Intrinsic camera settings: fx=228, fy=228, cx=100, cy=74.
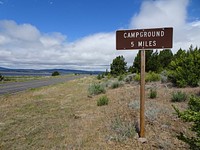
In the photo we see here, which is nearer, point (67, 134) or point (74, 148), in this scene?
point (74, 148)

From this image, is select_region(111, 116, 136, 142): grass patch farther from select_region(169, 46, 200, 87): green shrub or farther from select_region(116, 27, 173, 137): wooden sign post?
select_region(169, 46, 200, 87): green shrub

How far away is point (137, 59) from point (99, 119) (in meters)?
21.2

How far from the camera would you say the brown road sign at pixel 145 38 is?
216 inches

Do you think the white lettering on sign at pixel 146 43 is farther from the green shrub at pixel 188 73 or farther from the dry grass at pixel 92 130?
the green shrub at pixel 188 73

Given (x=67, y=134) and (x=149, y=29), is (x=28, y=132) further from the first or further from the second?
(x=149, y=29)

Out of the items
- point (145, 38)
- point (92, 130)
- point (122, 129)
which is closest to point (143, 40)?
point (145, 38)

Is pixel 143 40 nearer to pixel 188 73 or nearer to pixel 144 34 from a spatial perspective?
pixel 144 34

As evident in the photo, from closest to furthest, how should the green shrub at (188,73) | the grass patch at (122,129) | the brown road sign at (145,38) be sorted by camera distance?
the brown road sign at (145,38) → the grass patch at (122,129) → the green shrub at (188,73)

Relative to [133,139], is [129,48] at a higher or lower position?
higher

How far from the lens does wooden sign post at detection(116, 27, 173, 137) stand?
5504 mm

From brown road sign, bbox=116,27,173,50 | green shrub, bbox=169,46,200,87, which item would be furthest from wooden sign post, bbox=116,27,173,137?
green shrub, bbox=169,46,200,87

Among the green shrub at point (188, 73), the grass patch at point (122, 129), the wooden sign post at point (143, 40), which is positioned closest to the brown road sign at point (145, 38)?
the wooden sign post at point (143, 40)

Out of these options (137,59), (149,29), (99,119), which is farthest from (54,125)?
(137,59)

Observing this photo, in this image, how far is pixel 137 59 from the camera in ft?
91.9
